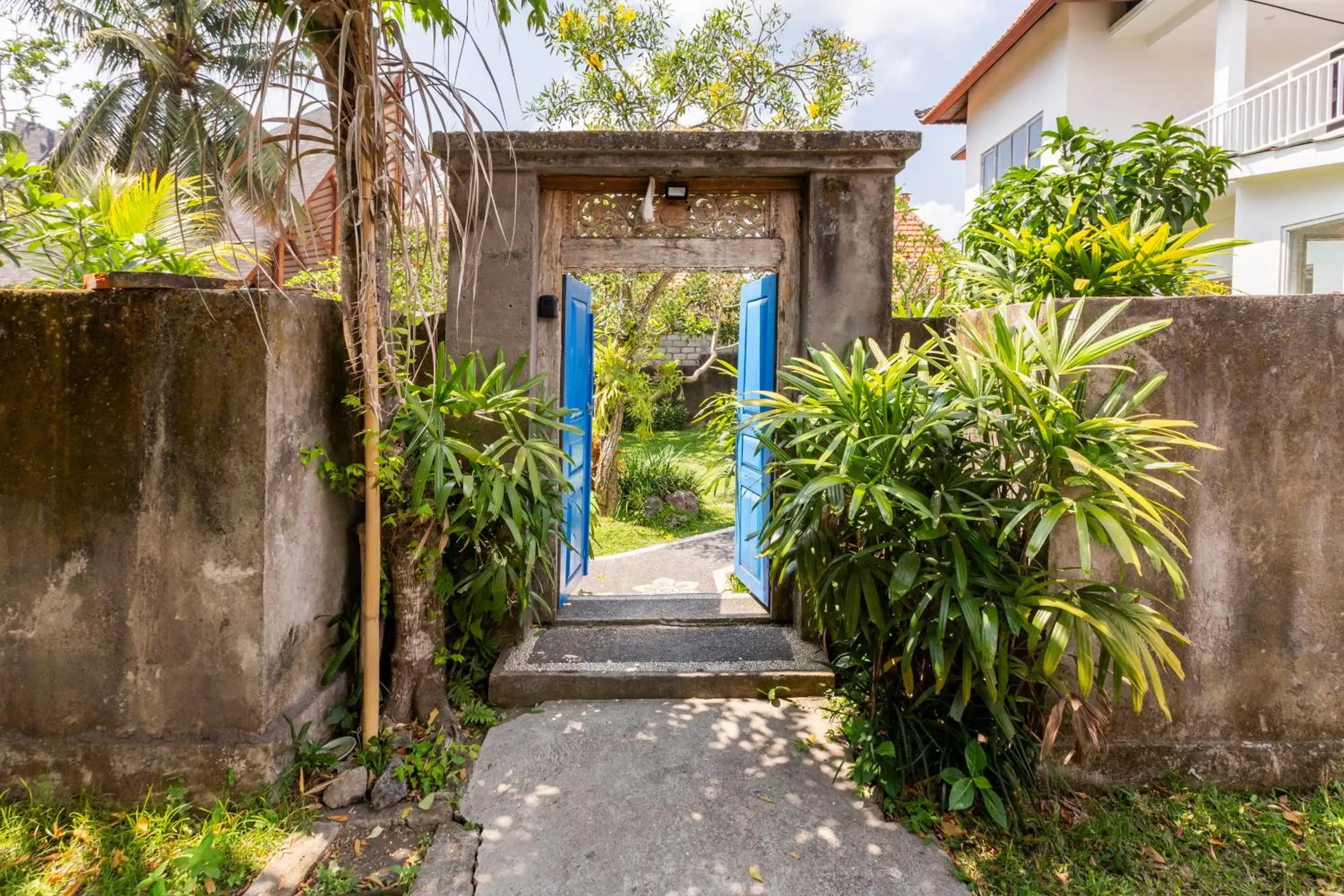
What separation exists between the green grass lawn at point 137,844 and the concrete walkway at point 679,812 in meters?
0.71

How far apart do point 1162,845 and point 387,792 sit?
2.80 metres

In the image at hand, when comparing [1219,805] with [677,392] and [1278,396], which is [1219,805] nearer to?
[1278,396]

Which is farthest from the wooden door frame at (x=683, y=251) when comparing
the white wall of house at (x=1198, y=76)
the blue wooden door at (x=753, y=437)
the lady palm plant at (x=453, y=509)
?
the white wall of house at (x=1198, y=76)

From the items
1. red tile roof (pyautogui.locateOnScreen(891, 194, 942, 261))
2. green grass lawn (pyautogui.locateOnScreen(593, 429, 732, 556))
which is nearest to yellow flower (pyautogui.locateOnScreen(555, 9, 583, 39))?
red tile roof (pyautogui.locateOnScreen(891, 194, 942, 261))

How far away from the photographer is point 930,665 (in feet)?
8.98

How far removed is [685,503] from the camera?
8242 millimetres

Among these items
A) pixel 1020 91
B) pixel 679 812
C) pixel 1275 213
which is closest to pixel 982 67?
pixel 1020 91

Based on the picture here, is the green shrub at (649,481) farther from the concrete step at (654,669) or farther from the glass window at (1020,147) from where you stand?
the glass window at (1020,147)

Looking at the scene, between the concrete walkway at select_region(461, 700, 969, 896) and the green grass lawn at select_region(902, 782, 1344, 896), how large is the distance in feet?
0.61

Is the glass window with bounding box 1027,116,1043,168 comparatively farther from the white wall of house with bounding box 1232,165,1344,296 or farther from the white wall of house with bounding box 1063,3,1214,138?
the white wall of house with bounding box 1232,165,1344,296

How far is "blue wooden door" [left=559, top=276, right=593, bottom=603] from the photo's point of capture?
4145 millimetres

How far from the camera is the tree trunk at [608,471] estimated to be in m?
7.71

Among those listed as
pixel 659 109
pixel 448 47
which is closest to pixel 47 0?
pixel 659 109

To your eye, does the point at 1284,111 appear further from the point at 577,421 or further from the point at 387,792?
the point at 387,792
